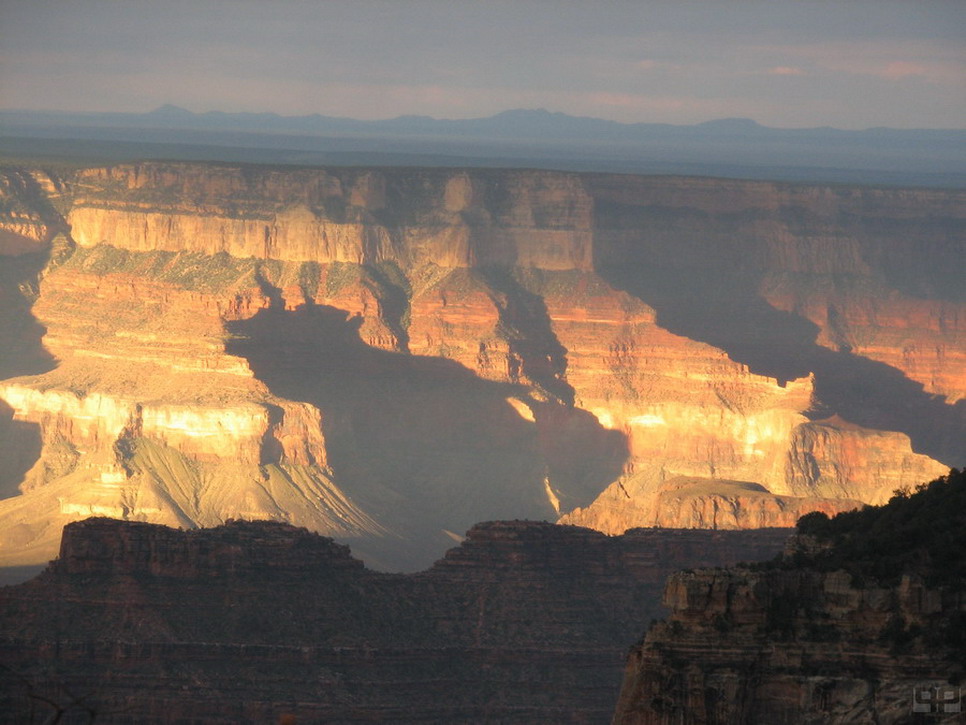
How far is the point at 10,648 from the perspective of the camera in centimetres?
6681

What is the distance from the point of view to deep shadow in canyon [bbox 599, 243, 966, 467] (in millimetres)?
121062

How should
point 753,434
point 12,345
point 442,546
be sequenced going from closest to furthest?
1. point 442,546
2. point 753,434
3. point 12,345

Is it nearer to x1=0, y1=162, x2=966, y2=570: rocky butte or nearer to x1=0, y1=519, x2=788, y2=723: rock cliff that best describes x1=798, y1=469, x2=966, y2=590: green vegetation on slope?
x1=0, y1=519, x2=788, y2=723: rock cliff

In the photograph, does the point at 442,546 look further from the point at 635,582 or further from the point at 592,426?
the point at 635,582

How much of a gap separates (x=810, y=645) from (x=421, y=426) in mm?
82484

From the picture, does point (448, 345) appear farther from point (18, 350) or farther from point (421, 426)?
point (18, 350)

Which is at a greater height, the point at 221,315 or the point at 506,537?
the point at 221,315

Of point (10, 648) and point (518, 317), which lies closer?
point (10, 648)

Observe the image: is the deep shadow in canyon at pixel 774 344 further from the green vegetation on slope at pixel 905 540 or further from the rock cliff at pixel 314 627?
the green vegetation on slope at pixel 905 540

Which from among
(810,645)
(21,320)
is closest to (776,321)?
(21,320)

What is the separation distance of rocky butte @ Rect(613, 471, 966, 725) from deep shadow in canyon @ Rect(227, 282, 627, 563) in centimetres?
7289

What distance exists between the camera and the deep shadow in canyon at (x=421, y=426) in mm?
114250

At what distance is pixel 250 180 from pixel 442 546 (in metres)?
28.6

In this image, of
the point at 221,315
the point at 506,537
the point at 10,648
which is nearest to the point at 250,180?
the point at 221,315
